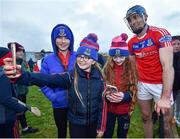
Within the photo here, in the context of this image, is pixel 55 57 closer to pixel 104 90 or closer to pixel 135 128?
pixel 104 90

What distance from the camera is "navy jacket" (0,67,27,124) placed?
14.8ft

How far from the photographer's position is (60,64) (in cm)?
484

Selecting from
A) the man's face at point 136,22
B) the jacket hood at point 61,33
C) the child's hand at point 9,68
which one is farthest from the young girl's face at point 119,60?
the child's hand at point 9,68

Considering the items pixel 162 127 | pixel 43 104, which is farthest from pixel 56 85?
pixel 43 104

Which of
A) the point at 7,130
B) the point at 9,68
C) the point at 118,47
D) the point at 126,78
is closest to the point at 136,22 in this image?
the point at 118,47

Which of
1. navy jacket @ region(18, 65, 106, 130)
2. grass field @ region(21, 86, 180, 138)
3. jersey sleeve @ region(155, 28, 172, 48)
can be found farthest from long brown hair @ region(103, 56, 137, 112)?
grass field @ region(21, 86, 180, 138)

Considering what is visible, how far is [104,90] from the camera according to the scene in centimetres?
459

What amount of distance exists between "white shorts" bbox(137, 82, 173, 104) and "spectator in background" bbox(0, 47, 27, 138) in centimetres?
202

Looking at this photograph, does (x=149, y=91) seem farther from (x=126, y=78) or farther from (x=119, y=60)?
(x=119, y=60)

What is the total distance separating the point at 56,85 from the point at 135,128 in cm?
435

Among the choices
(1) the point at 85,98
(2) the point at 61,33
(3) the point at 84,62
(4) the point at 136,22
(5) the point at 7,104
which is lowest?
(5) the point at 7,104

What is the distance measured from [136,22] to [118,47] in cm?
49

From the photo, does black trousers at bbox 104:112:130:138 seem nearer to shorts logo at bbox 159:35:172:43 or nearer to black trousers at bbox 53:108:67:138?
black trousers at bbox 53:108:67:138

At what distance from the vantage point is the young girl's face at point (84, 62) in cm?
446
